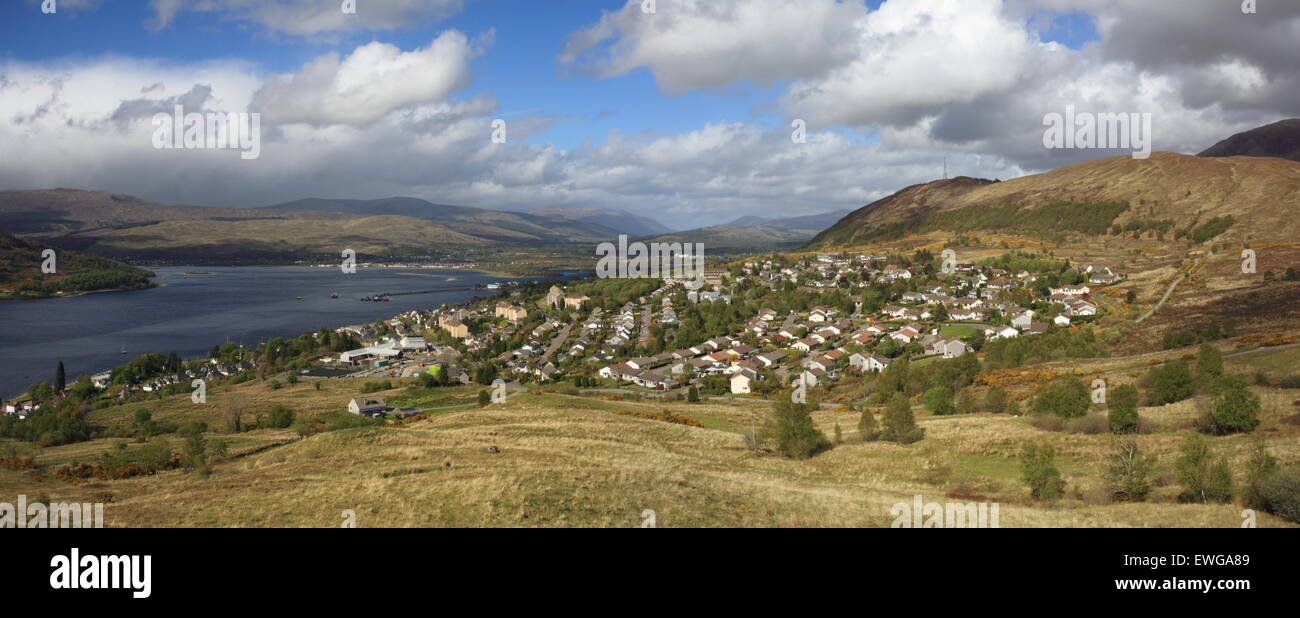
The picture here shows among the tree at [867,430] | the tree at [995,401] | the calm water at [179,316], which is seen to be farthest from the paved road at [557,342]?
the tree at [995,401]

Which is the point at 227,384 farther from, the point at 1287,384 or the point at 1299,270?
the point at 1299,270

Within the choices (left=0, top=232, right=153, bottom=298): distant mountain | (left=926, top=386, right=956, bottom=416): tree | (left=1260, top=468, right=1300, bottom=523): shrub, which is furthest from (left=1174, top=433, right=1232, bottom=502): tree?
(left=0, top=232, right=153, bottom=298): distant mountain

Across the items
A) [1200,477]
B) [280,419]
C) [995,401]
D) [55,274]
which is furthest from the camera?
[55,274]

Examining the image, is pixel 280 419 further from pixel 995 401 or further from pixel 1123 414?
pixel 1123 414

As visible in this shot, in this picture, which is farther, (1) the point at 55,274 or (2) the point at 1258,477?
(1) the point at 55,274
